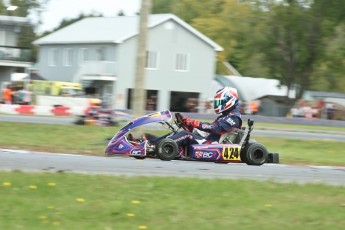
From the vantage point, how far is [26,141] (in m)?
17.7

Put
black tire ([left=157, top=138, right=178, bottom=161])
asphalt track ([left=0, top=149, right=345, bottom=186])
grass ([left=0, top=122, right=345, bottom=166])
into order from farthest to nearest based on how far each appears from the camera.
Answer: grass ([left=0, top=122, right=345, bottom=166])
black tire ([left=157, top=138, right=178, bottom=161])
asphalt track ([left=0, top=149, right=345, bottom=186])

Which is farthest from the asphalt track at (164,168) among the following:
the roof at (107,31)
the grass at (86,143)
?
the roof at (107,31)

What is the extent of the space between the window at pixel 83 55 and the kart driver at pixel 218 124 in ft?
129

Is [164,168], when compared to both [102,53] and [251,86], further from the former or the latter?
[251,86]

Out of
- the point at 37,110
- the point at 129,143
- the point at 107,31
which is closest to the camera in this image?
the point at 129,143

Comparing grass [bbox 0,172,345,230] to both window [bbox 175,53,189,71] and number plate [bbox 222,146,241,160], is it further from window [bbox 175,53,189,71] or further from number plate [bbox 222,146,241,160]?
window [bbox 175,53,189,71]

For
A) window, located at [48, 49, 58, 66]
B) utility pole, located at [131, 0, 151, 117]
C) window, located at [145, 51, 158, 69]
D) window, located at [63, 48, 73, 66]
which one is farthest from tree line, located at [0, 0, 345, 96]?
utility pole, located at [131, 0, 151, 117]

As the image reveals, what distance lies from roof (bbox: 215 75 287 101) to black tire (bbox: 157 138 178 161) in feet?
140

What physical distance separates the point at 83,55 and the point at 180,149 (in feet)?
131

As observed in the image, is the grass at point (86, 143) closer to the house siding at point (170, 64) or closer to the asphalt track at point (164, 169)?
the asphalt track at point (164, 169)

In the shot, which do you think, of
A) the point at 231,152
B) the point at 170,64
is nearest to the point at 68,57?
the point at 170,64

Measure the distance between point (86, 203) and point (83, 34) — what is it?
4682 centimetres

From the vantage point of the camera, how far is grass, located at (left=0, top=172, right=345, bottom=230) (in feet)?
23.5

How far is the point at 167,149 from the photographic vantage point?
41.9ft
